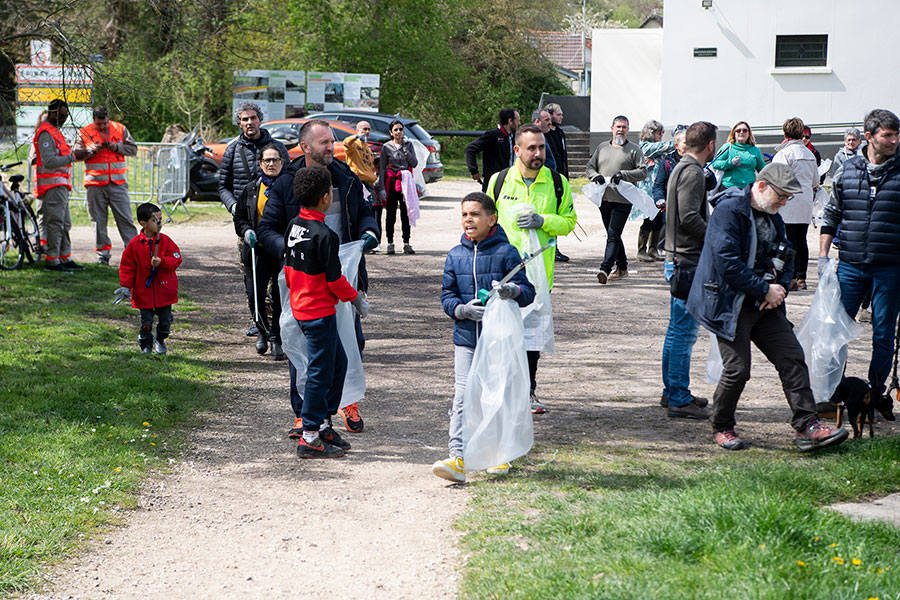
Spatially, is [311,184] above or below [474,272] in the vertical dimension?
above

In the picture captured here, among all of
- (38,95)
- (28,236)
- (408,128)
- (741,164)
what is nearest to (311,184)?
(741,164)

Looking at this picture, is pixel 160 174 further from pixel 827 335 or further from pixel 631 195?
pixel 827 335

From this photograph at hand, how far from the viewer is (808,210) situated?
38.1 feet

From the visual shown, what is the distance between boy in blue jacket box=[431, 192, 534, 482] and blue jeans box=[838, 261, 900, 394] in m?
2.56

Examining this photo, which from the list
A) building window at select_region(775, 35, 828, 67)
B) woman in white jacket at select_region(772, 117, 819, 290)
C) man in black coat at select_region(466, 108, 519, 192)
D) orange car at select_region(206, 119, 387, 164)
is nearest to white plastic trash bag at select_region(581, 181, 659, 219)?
man in black coat at select_region(466, 108, 519, 192)

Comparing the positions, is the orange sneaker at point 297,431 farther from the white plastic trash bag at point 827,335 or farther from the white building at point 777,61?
the white building at point 777,61

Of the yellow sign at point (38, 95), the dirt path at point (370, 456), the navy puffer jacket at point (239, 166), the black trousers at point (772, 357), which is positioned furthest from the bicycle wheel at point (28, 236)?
the black trousers at point (772, 357)

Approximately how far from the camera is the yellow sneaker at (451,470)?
5555 mm

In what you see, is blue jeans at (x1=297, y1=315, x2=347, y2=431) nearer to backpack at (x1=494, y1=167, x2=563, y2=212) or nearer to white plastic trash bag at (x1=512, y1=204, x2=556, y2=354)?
white plastic trash bag at (x1=512, y1=204, x2=556, y2=354)

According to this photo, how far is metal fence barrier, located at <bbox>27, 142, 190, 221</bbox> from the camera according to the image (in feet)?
61.6

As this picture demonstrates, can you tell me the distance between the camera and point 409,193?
1530cm

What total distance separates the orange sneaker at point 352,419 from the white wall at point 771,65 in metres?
21.4

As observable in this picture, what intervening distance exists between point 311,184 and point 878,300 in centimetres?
385

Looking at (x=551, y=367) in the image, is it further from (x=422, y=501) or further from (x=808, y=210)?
(x=808, y=210)
